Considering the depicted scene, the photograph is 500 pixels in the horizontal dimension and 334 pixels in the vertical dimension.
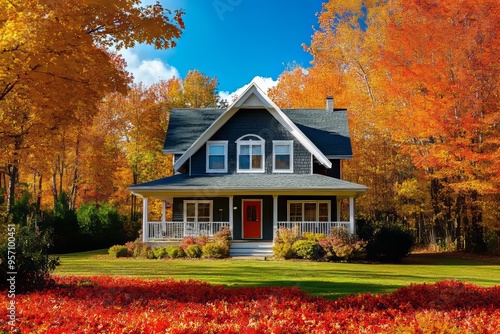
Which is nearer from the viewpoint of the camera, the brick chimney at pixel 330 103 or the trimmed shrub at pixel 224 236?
the trimmed shrub at pixel 224 236

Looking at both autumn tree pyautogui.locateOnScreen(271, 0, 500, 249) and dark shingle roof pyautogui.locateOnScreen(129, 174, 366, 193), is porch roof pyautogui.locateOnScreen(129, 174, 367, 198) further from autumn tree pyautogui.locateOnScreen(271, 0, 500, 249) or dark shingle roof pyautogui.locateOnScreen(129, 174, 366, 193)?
autumn tree pyautogui.locateOnScreen(271, 0, 500, 249)

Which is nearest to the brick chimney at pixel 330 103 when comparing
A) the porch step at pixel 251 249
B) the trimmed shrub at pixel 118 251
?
the porch step at pixel 251 249

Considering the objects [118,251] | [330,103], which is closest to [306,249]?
[118,251]

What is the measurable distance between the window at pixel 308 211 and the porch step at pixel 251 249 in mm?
3105

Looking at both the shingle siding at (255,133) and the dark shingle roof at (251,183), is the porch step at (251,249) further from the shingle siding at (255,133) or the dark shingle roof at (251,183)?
the shingle siding at (255,133)

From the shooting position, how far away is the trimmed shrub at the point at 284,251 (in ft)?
67.8

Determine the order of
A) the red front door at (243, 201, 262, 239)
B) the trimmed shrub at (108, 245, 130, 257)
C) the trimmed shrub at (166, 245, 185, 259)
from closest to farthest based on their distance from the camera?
the trimmed shrub at (166, 245, 185, 259)
the trimmed shrub at (108, 245, 130, 257)
the red front door at (243, 201, 262, 239)

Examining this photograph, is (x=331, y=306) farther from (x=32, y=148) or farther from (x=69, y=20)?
(x=32, y=148)

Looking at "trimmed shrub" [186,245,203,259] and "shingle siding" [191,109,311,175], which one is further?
"shingle siding" [191,109,311,175]

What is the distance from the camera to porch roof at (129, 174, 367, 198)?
22516 mm

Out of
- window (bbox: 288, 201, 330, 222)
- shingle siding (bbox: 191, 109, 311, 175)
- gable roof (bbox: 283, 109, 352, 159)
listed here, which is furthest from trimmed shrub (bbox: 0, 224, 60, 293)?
gable roof (bbox: 283, 109, 352, 159)

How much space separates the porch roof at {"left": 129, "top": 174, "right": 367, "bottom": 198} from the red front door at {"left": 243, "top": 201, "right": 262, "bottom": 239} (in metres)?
1.59

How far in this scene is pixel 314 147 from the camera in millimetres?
24516

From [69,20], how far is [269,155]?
16.0m
